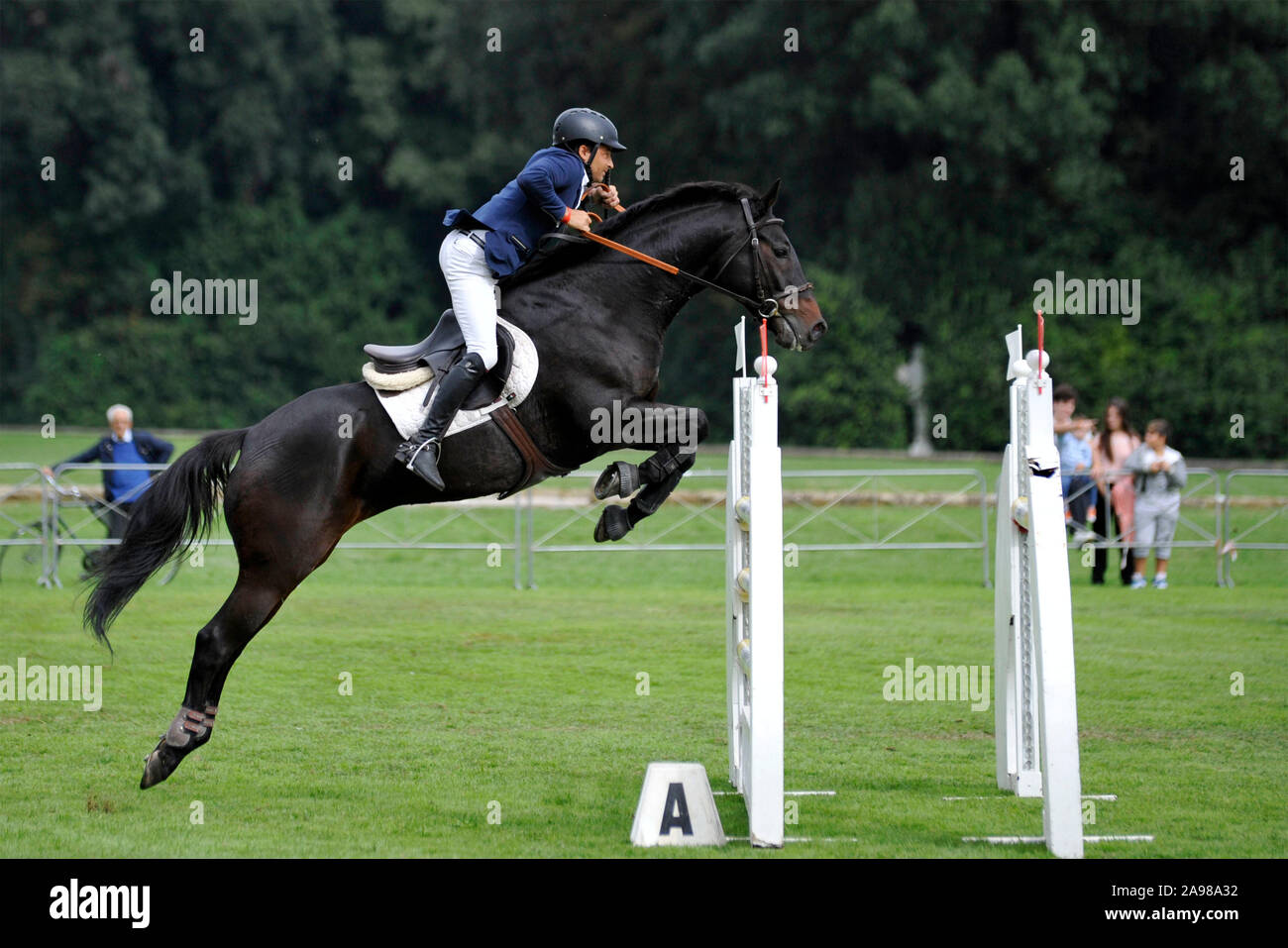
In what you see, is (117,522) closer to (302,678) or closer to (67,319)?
(302,678)

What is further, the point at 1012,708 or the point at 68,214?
the point at 68,214

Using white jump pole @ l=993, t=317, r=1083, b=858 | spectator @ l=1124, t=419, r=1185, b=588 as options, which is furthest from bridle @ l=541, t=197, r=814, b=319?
spectator @ l=1124, t=419, r=1185, b=588

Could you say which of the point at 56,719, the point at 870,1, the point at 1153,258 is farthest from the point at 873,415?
the point at 56,719

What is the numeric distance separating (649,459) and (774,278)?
116 centimetres

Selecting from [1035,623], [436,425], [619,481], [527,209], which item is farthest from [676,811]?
[527,209]

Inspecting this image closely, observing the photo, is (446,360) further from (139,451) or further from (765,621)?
(139,451)

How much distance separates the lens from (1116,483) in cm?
1675

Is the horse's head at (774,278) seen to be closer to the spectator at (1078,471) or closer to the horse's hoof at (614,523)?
the horse's hoof at (614,523)

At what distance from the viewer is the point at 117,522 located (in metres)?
15.6

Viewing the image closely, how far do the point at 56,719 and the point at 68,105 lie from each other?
110 ft

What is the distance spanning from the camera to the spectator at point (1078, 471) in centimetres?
1647

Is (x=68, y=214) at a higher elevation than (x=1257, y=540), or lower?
higher

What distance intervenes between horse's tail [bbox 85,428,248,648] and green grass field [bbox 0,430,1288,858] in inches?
44.0

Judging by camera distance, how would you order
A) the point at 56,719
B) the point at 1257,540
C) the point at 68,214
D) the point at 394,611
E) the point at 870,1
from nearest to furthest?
the point at 56,719 → the point at 394,611 → the point at 1257,540 → the point at 870,1 → the point at 68,214
